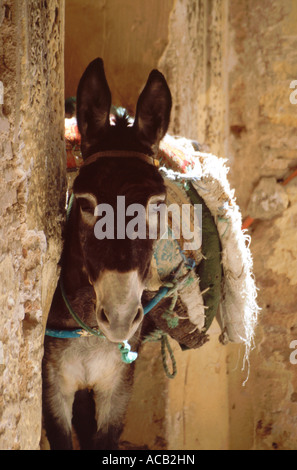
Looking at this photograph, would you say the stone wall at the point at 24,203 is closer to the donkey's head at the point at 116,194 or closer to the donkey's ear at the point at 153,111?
the donkey's head at the point at 116,194

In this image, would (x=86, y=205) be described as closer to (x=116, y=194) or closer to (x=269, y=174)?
(x=116, y=194)

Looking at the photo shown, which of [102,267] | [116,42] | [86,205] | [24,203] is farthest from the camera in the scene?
[116,42]

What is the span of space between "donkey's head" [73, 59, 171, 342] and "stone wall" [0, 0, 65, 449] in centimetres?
13

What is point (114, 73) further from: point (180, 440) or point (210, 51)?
point (180, 440)

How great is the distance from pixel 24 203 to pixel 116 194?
11.5 inches

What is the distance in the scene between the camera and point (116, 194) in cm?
188

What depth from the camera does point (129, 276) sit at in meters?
1.80

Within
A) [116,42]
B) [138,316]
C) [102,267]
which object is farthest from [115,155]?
[116,42]

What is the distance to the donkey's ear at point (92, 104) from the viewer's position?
6.68 feet

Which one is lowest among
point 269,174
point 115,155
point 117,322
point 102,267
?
point 117,322

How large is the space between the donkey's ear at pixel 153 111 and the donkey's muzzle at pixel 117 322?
2.03 ft

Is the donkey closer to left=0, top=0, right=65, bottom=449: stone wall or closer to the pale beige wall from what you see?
left=0, top=0, right=65, bottom=449: stone wall

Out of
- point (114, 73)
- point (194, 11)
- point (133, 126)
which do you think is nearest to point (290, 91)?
point (194, 11)

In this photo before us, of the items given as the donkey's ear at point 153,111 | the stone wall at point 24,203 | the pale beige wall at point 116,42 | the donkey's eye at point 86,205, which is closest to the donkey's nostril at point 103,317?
the stone wall at point 24,203
